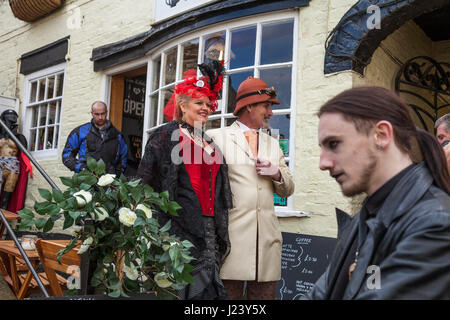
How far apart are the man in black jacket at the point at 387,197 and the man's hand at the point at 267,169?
1475mm

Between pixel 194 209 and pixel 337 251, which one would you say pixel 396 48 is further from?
A: pixel 337 251

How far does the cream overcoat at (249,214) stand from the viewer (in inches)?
107

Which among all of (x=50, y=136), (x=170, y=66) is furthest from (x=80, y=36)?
(x=170, y=66)

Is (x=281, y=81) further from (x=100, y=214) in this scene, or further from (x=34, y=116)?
(x=34, y=116)

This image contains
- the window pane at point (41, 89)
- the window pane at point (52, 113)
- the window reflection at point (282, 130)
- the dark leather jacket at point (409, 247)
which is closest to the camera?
the dark leather jacket at point (409, 247)

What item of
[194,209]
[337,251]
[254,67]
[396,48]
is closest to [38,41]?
[254,67]

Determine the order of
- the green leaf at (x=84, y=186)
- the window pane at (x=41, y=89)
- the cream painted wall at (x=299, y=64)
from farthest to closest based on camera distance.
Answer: the window pane at (x=41, y=89), the cream painted wall at (x=299, y=64), the green leaf at (x=84, y=186)

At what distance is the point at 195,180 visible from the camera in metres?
2.60

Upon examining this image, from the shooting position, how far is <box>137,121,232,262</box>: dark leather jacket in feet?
8.03

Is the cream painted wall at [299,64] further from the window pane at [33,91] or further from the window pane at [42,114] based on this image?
the window pane at [42,114]

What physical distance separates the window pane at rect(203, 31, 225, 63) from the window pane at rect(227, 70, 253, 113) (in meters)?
0.32

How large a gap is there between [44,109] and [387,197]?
26.2ft

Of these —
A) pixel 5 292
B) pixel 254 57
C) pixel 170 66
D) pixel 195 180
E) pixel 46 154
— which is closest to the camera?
pixel 195 180

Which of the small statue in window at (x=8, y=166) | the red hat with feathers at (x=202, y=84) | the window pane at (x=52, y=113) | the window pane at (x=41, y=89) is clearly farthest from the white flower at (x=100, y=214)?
the window pane at (x=41, y=89)
